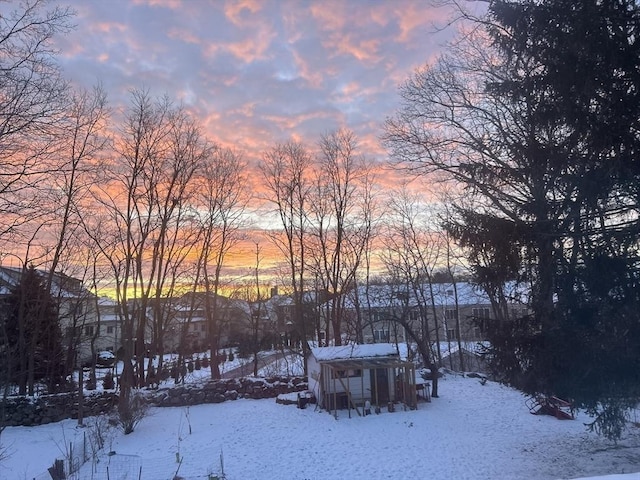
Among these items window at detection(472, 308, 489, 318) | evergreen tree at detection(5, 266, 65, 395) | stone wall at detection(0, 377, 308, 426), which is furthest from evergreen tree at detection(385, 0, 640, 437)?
evergreen tree at detection(5, 266, 65, 395)

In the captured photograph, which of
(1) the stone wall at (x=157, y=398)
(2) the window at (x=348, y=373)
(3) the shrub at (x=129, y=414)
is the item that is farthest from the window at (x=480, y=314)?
(3) the shrub at (x=129, y=414)

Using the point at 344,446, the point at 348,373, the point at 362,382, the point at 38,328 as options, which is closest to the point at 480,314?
the point at 362,382

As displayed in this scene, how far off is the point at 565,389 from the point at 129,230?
62.9 ft

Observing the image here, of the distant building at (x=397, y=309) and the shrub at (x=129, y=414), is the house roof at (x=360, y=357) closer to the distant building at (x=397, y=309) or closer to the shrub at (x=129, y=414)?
the distant building at (x=397, y=309)

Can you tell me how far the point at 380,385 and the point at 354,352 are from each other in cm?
170

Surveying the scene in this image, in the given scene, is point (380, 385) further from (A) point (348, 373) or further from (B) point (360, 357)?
(A) point (348, 373)

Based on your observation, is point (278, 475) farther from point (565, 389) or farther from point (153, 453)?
point (565, 389)

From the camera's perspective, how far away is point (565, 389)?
8.11 metres

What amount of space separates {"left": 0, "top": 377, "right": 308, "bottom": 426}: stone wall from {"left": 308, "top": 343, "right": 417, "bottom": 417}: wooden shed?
317 centimetres

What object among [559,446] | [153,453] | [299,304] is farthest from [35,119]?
[299,304]

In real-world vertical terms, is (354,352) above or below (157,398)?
above

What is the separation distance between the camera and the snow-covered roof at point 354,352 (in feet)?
63.4

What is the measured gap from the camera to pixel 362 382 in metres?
18.7

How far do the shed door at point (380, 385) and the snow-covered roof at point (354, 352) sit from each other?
95 centimetres
